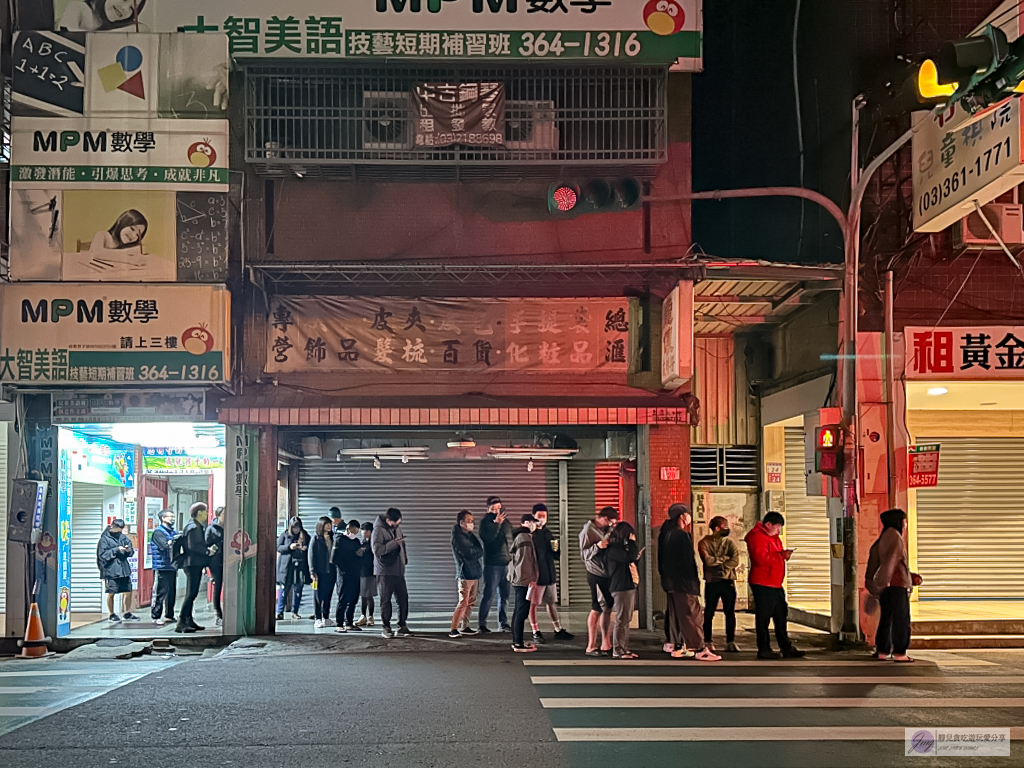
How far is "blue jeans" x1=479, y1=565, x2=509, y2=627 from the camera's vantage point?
622 inches

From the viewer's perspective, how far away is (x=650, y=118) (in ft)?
51.9

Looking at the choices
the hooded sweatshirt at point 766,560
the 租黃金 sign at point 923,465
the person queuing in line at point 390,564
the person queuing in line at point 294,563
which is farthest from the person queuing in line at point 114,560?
the 租黃金 sign at point 923,465

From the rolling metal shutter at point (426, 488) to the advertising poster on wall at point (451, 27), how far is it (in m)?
7.50

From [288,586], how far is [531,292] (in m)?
6.66

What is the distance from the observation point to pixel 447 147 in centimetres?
1571

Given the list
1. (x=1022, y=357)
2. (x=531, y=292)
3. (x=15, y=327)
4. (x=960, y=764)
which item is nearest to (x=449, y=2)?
(x=531, y=292)

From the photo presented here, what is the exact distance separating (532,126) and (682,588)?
7.29m

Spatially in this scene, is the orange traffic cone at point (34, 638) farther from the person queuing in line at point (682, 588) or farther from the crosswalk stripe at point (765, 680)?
the person queuing in line at point (682, 588)

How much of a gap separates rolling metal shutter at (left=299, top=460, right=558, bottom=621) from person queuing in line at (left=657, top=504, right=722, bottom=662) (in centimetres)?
608

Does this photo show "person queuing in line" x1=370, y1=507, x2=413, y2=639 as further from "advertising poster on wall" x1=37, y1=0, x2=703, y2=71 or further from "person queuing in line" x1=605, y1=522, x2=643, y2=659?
"advertising poster on wall" x1=37, y1=0, x2=703, y2=71

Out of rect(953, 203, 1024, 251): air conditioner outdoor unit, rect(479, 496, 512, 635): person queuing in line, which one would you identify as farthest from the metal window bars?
rect(479, 496, 512, 635): person queuing in line

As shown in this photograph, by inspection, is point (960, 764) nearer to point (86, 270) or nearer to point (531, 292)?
point (531, 292)

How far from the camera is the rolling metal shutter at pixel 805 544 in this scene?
1902cm

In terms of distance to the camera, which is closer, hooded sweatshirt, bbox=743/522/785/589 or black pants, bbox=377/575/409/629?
hooded sweatshirt, bbox=743/522/785/589
